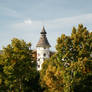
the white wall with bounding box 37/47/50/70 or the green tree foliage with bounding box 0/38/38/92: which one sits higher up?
the white wall with bounding box 37/47/50/70

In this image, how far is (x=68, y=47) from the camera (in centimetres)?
3784

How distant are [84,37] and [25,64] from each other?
9.81 metres

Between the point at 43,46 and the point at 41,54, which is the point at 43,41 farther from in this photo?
the point at 41,54

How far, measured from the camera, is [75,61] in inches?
1469

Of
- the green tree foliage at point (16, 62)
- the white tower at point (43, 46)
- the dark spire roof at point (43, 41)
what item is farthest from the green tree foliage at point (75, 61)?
the white tower at point (43, 46)

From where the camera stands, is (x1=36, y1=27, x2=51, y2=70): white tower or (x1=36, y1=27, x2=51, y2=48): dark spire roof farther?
(x1=36, y1=27, x2=51, y2=70): white tower

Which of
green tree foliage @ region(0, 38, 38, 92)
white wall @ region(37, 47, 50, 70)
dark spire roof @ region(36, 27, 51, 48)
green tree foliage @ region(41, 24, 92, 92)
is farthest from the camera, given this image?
white wall @ region(37, 47, 50, 70)

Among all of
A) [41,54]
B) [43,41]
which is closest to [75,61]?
Result: [43,41]

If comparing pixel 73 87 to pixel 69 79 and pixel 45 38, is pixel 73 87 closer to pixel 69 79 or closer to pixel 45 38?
pixel 69 79

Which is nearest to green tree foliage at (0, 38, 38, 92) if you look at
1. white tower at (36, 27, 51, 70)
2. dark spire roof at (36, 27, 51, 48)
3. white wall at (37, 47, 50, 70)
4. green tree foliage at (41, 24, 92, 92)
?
green tree foliage at (41, 24, 92, 92)

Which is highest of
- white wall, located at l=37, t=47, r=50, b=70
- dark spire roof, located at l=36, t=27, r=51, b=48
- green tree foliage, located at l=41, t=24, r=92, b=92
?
dark spire roof, located at l=36, t=27, r=51, b=48

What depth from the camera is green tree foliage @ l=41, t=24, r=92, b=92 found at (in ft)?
119

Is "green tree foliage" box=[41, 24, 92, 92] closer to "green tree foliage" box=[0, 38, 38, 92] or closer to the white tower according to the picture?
"green tree foliage" box=[0, 38, 38, 92]

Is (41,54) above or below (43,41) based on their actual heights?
below
